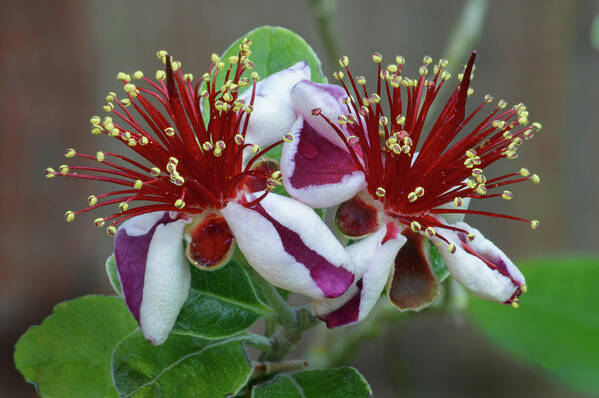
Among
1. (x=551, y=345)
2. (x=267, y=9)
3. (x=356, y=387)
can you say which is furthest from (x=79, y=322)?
(x=267, y=9)

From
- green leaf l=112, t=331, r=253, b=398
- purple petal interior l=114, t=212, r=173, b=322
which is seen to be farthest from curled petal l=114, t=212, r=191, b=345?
green leaf l=112, t=331, r=253, b=398

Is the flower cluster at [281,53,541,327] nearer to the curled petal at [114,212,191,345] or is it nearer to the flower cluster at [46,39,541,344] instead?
the flower cluster at [46,39,541,344]

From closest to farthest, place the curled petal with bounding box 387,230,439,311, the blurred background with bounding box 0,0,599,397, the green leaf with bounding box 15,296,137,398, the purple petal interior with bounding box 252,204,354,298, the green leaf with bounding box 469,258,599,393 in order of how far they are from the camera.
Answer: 1. the purple petal interior with bounding box 252,204,354,298
2. the curled petal with bounding box 387,230,439,311
3. the green leaf with bounding box 15,296,137,398
4. the green leaf with bounding box 469,258,599,393
5. the blurred background with bounding box 0,0,599,397

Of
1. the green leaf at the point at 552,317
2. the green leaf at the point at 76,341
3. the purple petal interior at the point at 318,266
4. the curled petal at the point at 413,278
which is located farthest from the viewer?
the green leaf at the point at 552,317

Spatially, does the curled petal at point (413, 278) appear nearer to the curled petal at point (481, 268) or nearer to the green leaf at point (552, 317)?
the curled petal at point (481, 268)

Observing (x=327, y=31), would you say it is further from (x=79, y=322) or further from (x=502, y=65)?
(x=502, y=65)

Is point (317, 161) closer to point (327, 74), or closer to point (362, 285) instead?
point (362, 285)

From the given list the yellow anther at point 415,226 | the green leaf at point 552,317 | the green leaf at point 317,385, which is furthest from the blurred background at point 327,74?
the yellow anther at point 415,226

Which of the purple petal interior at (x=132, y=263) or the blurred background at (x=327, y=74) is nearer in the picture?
the purple petal interior at (x=132, y=263)
